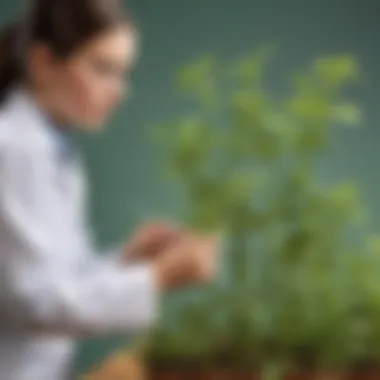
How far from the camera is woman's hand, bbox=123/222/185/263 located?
1286 mm

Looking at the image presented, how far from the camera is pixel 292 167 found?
1328 millimetres

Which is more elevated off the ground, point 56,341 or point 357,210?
point 357,210

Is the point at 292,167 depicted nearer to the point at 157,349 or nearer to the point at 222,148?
the point at 222,148

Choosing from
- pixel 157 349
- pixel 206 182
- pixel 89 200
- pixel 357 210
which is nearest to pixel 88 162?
pixel 89 200

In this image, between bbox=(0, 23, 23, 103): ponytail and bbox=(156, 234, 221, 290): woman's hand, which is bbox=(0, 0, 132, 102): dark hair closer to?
bbox=(0, 23, 23, 103): ponytail

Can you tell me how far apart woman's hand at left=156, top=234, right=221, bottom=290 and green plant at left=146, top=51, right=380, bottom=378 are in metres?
0.02

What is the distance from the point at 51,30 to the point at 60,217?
24cm

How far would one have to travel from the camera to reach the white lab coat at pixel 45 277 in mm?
1226

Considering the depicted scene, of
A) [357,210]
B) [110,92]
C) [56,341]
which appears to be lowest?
[56,341]

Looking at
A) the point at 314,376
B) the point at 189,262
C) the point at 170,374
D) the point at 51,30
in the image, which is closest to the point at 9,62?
the point at 51,30

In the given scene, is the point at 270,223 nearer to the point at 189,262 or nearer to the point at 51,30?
the point at 189,262

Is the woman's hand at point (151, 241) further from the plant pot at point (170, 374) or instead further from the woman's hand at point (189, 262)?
the plant pot at point (170, 374)

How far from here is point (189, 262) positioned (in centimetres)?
128

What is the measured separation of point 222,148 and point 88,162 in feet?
0.59
